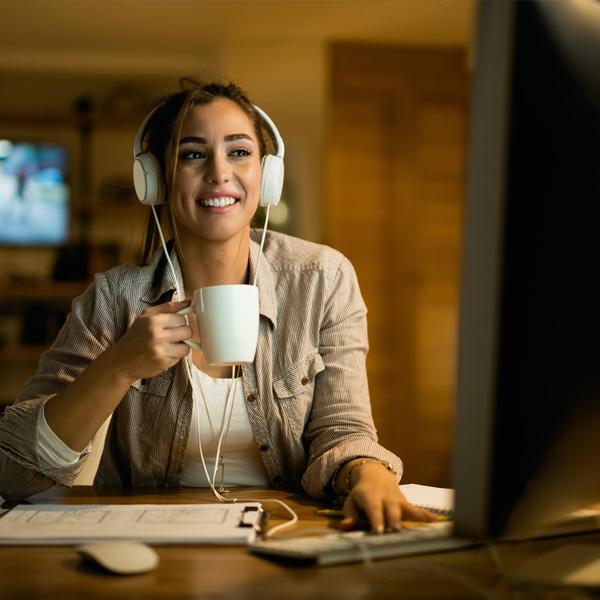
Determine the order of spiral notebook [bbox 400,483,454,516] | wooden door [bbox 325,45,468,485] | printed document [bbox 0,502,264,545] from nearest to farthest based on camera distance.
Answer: printed document [bbox 0,502,264,545], spiral notebook [bbox 400,483,454,516], wooden door [bbox 325,45,468,485]

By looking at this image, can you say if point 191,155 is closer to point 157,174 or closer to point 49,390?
point 157,174

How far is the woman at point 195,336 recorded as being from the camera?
1403 mm

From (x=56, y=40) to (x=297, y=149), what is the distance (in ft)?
5.09

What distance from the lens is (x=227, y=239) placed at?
1509 mm

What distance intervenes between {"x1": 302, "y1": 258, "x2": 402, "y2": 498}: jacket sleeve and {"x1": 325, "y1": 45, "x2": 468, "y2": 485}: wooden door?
10.5 ft

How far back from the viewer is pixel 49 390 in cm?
132

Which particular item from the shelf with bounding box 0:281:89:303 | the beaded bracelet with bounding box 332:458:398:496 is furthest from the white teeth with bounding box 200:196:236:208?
the shelf with bounding box 0:281:89:303

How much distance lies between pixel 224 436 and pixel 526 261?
34.9 inches

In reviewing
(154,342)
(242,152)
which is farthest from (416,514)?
(242,152)

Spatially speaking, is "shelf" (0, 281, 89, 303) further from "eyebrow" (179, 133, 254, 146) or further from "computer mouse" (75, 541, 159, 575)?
"computer mouse" (75, 541, 159, 575)

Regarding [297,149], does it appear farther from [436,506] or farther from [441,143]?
[436,506]

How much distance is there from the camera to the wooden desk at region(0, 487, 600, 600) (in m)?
0.73

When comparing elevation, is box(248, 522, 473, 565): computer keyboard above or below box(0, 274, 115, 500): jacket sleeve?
below

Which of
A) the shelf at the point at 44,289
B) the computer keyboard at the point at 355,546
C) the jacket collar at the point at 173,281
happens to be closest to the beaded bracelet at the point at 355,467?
the computer keyboard at the point at 355,546
